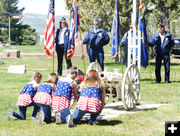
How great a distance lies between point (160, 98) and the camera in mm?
11656

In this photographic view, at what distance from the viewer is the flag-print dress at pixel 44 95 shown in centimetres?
838

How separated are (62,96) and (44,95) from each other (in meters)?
0.42

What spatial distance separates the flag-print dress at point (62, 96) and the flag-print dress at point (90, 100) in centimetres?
26

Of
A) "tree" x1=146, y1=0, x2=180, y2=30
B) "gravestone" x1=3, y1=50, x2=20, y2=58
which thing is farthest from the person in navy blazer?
"gravestone" x1=3, y1=50, x2=20, y2=58

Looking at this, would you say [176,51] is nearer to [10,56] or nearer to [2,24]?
[10,56]

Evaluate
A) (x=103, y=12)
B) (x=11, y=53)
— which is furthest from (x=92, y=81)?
(x=11, y=53)

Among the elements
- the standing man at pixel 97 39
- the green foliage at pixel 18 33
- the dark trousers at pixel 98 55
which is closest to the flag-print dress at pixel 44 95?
the standing man at pixel 97 39

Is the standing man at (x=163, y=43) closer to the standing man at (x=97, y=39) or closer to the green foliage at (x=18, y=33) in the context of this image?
the standing man at (x=97, y=39)

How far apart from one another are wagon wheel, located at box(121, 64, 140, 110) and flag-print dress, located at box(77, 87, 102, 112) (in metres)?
0.98

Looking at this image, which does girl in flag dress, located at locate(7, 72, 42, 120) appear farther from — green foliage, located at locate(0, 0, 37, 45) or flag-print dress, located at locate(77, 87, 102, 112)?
green foliage, located at locate(0, 0, 37, 45)

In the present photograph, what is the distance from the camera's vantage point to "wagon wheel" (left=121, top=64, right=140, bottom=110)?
9.09 metres

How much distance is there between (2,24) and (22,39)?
16.4 feet

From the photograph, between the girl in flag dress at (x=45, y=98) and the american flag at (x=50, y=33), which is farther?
the american flag at (x=50, y=33)

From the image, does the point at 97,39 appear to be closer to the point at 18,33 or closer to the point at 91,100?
the point at 91,100
